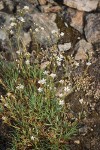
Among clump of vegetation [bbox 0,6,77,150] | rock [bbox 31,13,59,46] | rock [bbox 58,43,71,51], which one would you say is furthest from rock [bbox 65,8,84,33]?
clump of vegetation [bbox 0,6,77,150]

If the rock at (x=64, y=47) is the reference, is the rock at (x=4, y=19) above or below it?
above

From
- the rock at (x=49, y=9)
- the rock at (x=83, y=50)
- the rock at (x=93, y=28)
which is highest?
the rock at (x=49, y=9)

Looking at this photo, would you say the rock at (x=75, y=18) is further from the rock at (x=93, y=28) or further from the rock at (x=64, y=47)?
the rock at (x=64, y=47)

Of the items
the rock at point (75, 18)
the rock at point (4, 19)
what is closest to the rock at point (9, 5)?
the rock at point (4, 19)

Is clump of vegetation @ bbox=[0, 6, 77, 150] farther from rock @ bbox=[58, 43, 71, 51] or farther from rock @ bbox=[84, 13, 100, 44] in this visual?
rock @ bbox=[84, 13, 100, 44]

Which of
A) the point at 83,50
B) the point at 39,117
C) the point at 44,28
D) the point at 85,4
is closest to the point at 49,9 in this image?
the point at 44,28

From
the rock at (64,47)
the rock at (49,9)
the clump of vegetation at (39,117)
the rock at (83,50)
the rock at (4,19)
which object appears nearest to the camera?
the clump of vegetation at (39,117)
